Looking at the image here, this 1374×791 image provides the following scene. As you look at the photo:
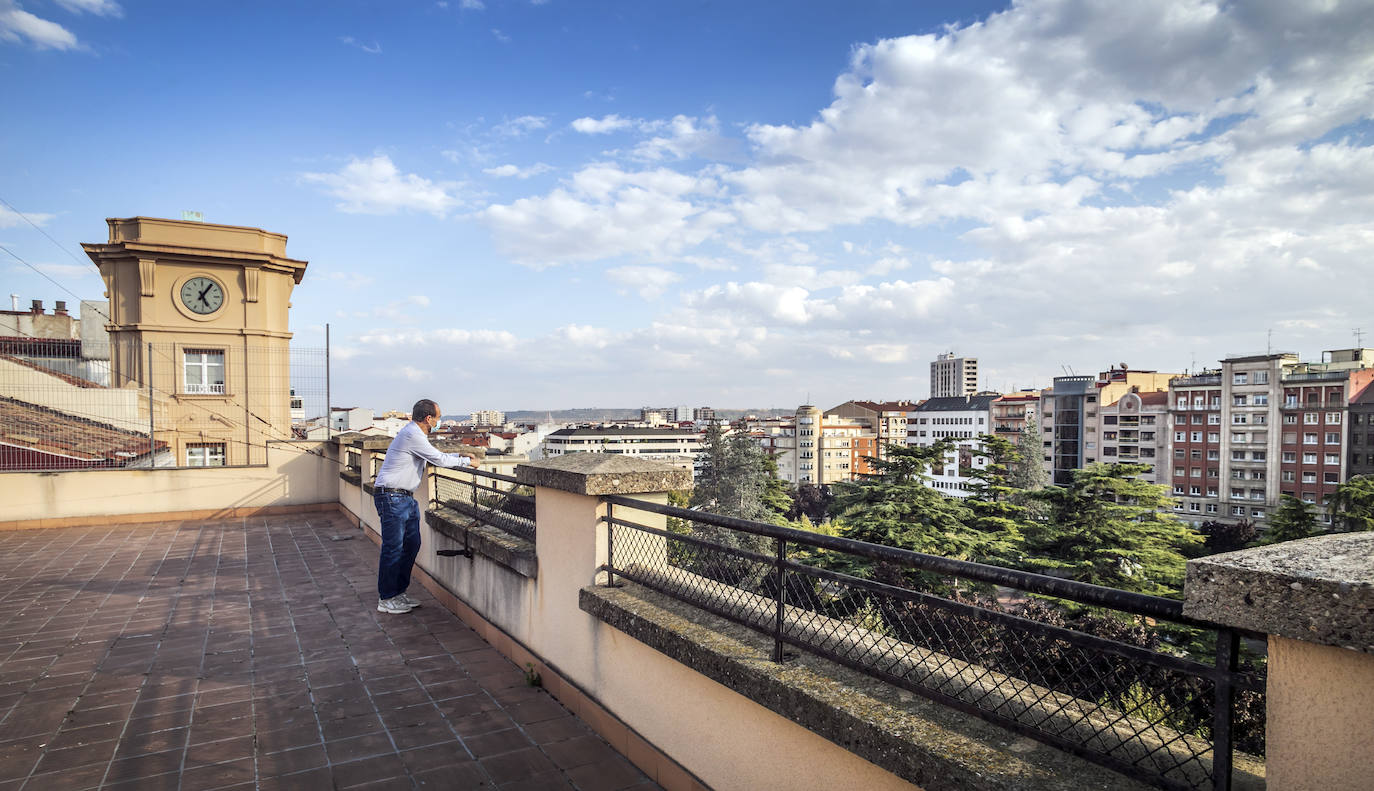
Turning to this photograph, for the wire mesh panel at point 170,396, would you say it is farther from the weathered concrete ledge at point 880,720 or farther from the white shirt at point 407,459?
the weathered concrete ledge at point 880,720

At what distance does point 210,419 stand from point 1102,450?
93.3m

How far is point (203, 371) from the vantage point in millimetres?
19531

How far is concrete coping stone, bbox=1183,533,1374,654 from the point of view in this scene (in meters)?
1.24

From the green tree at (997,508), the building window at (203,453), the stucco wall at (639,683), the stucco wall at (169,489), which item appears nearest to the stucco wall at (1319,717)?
the stucco wall at (639,683)

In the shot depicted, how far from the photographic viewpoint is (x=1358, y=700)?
1.27 metres

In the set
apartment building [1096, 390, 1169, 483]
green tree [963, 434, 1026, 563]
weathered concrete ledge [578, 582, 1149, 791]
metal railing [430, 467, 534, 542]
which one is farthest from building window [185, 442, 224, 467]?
apartment building [1096, 390, 1169, 483]

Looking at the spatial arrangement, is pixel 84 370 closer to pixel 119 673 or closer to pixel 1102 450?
pixel 119 673

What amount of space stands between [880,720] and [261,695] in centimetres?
402

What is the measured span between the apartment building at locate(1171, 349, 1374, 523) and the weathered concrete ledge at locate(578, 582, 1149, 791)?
81359mm

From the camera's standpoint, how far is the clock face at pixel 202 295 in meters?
19.8

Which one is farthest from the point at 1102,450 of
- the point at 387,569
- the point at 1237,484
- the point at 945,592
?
the point at 387,569

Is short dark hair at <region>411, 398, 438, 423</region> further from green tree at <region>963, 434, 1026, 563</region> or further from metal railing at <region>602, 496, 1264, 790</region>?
green tree at <region>963, 434, 1026, 563</region>

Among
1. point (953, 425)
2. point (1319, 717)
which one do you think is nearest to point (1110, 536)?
point (1319, 717)

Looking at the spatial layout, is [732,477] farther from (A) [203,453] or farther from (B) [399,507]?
(B) [399,507]
